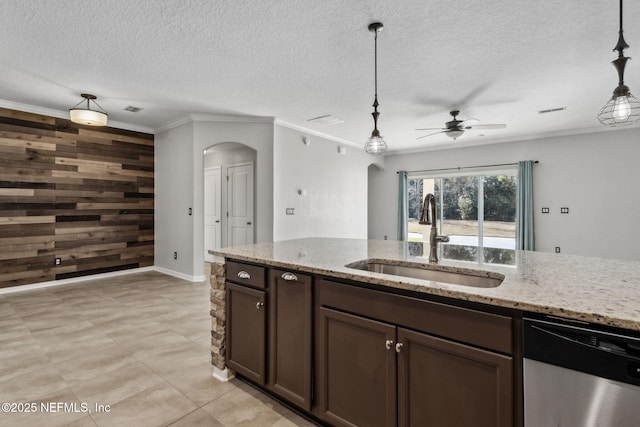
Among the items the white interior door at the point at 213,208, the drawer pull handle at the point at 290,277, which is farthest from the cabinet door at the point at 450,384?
the white interior door at the point at 213,208

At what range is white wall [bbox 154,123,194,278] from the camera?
16.9 ft

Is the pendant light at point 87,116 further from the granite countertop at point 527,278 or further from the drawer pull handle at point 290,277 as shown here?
the drawer pull handle at point 290,277

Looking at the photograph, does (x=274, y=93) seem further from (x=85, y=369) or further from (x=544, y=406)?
(x=544, y=406)

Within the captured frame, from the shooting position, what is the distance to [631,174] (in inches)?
210

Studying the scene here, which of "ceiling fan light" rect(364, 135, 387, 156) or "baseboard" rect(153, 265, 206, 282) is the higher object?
"ceiling fan light" rect(364, 135, 387, 156)

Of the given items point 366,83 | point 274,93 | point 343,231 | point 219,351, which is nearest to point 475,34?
point 366,83

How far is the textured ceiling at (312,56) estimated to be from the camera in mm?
2312

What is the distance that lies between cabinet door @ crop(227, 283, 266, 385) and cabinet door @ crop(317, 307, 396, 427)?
1.47 ft

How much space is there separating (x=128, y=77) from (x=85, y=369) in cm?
296

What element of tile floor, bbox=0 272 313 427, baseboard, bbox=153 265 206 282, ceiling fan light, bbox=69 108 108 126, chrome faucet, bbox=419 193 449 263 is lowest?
tile floor, bbox=0 272 313 427

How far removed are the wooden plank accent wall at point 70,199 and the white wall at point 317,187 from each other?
259 cm

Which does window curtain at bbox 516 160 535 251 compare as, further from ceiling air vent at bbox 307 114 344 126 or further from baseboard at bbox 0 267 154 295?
baseboard at bbox 0 267 154 295

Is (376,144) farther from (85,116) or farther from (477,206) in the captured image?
(477,206)

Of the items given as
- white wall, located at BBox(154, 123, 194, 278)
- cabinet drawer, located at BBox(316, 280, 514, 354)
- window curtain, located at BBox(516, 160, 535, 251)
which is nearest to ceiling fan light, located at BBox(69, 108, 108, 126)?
white wall, located at BBox(154, 123, 194, 278)
